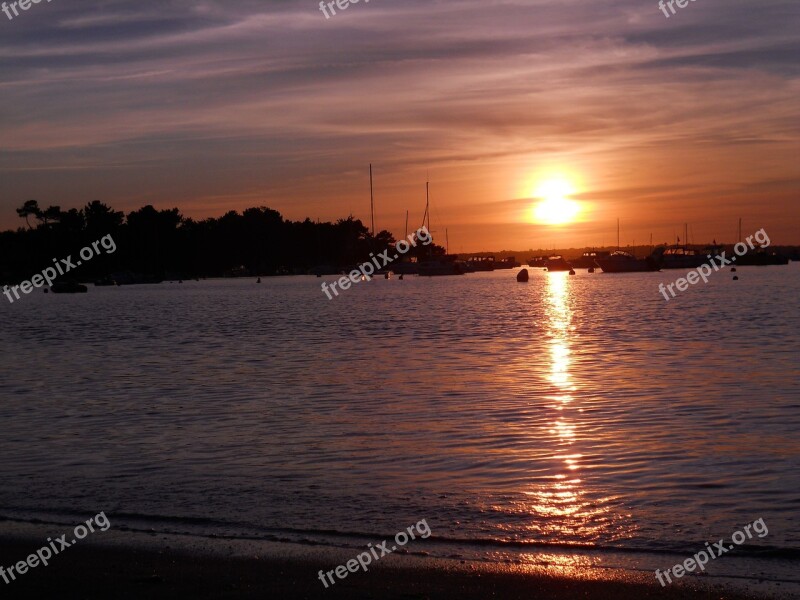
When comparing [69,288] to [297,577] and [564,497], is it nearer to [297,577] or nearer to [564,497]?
[564,497]

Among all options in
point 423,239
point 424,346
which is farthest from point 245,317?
point 423,239

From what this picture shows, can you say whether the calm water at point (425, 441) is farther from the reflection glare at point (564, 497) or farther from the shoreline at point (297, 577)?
the shoreline at point (297, 577)

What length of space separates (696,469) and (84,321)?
65450mm

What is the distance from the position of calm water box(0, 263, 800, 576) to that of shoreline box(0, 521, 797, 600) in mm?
946

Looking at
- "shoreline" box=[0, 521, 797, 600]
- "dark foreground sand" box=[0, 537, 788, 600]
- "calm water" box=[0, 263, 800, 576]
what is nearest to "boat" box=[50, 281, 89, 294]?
"calm water" box=[0, 263, 800, 576]

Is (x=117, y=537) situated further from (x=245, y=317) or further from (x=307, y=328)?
(x=245, y=317)

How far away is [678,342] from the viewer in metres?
43.0

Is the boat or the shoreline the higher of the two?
the boat

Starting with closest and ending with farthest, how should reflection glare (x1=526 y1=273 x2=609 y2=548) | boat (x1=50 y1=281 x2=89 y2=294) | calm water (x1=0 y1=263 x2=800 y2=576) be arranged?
1. reflection glare (x1=526 y1=273 x2=609 y2=548)
2. calm water (x1=0 y1=263 x2=800 y2=576)
3. boat (x1=50 y1=281 x2=89 y2=294)

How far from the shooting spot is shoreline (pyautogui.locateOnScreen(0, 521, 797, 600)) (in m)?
8.95

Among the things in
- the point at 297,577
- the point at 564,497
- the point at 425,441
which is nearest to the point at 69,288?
the point at 425,441

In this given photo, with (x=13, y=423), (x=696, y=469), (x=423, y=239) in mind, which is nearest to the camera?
(x=696, y=469)

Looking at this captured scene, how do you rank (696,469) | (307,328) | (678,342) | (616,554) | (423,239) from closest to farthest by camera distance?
(616,554) → (696,469) → (678,342) → (307,328) → (423,239)

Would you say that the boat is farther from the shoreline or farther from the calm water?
the shoreline
